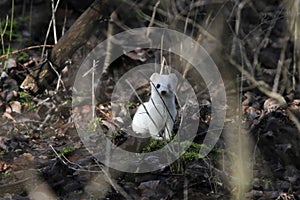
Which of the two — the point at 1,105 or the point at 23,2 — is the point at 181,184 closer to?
the point at 1,105

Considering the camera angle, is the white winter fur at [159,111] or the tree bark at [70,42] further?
the tree bark at [70,42]

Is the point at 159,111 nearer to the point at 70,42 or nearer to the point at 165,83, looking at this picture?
the point at 165,83

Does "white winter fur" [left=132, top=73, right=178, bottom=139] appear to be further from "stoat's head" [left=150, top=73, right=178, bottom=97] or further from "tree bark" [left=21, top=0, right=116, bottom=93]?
"tree bark" [left=21, top=0, right=116, bottom=93]

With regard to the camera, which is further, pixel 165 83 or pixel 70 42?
pixel 70 42

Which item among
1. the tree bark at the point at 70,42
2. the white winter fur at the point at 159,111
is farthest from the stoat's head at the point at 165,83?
the tree bark at the point at 70,42

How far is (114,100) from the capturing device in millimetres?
4855

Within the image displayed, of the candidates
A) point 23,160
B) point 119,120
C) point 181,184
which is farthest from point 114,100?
point 181,184

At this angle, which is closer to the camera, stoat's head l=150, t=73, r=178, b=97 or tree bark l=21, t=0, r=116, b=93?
stoat's head l=150, t=73, r=178, b=97

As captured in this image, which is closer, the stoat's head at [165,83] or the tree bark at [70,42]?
the stoat's head at [165,83]

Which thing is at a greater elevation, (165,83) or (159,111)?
(165,83)

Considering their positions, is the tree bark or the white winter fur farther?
the tree bark

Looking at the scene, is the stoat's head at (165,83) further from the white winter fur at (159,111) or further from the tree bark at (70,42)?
the tree bark at (70,42)

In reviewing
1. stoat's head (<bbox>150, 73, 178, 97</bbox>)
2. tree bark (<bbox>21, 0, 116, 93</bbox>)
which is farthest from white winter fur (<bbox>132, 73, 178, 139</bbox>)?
tree bark (<bbox>21, 0, 116, 93</bbox>)

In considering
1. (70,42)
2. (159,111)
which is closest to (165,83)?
(159,111)
